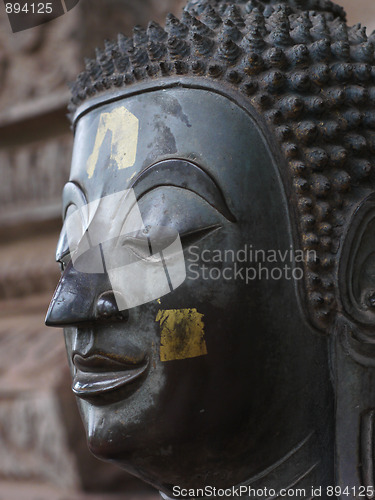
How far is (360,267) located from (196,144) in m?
0.35

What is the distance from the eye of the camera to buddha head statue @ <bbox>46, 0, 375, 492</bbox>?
41.5 inches

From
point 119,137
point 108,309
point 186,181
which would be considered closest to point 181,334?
point 108,309

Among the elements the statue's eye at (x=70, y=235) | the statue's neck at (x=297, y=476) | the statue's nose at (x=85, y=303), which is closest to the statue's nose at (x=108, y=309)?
the statue's nose at (x=85, y=303)

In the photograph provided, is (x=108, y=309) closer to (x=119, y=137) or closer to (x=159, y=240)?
(x=159, y=240)

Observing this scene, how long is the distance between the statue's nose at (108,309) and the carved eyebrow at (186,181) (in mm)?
174

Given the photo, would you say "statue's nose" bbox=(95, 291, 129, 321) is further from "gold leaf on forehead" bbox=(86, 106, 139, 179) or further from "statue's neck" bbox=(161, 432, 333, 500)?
"statue's neck" bbox=(161, 432, 333, 500)

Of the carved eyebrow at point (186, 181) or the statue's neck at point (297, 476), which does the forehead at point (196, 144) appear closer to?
the carved eyebrow at point (186, 181)

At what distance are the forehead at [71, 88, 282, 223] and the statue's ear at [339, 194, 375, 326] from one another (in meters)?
0.14

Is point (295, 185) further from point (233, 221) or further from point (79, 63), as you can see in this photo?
point (79, 63)

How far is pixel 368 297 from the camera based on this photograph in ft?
3.62

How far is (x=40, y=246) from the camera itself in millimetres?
2273

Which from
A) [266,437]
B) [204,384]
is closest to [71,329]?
[204,384]

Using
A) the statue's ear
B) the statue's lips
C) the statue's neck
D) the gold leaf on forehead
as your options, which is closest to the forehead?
the gold leaf on forehead

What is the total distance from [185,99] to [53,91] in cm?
111
